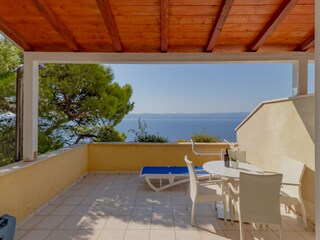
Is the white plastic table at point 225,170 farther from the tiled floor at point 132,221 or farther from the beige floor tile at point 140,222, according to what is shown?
the beige floor tile at point 140,222

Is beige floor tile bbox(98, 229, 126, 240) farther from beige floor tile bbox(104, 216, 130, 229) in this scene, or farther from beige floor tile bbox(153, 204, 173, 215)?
beige floor tile bbox(153, 204, 173, 215)

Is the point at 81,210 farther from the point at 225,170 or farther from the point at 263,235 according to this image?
the point at 263,235

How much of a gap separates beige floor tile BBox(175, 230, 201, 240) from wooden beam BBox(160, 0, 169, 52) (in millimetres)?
2972

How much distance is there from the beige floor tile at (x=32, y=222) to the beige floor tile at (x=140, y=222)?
4.62 feet

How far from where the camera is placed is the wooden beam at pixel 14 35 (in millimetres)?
3451

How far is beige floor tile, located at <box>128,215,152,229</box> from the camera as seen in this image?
3340mm

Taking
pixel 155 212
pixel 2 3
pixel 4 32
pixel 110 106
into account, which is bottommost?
pixel 155 212

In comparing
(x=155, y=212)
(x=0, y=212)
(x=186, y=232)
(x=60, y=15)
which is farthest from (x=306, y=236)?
(x=60, y=15)

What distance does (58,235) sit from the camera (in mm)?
3064

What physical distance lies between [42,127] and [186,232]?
7276 millimetres

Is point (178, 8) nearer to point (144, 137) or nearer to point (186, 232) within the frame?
point (186, 232)

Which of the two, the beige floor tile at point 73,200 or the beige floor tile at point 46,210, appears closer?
the beige floor tile at point 46,210

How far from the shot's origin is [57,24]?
3400mm

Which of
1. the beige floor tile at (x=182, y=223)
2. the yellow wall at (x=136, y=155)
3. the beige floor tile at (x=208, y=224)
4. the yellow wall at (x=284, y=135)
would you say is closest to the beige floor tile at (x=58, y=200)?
the yellow wall at (x=136, y=155)
